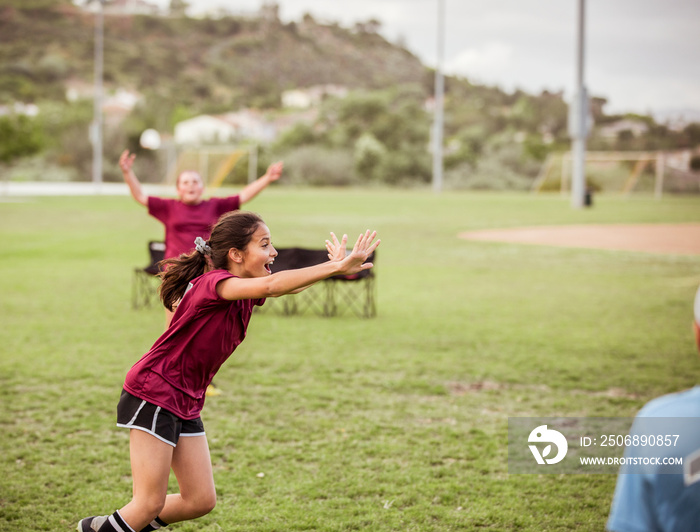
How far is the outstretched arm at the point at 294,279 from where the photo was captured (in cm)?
264

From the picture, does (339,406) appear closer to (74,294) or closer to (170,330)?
(170,330)

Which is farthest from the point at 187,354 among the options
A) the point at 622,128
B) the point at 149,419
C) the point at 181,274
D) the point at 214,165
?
the point at 622,128

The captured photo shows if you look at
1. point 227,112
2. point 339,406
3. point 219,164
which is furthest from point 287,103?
point 339,406

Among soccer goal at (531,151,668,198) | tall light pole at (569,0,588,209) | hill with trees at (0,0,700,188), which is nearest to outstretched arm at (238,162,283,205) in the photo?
tall light pole at (569,0,588,209)

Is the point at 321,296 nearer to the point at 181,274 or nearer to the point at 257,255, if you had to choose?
the point at 181,274

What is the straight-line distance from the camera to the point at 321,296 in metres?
11.6

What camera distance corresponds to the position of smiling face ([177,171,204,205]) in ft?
20.4

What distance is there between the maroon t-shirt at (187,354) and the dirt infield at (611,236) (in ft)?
54.0

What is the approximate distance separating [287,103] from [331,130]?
57.6 meters

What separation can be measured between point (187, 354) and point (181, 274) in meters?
0.40

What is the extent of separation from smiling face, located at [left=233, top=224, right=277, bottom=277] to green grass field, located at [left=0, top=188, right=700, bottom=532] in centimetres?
156

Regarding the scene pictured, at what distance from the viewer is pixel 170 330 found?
9.53ft

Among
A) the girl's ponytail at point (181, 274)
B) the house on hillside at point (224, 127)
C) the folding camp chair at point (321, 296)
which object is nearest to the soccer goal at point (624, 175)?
the folding camp chair at point (321, 296)

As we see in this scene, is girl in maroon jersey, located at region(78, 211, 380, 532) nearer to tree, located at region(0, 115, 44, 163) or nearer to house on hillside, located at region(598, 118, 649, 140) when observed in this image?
tree, located at region(0, 115, 44, 163)
